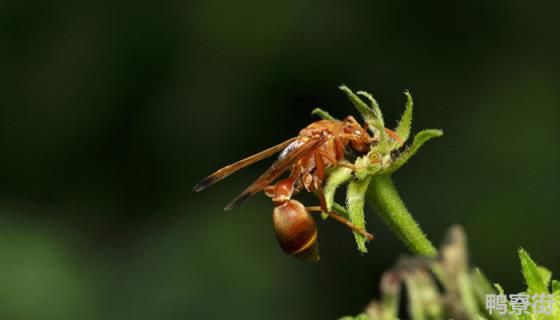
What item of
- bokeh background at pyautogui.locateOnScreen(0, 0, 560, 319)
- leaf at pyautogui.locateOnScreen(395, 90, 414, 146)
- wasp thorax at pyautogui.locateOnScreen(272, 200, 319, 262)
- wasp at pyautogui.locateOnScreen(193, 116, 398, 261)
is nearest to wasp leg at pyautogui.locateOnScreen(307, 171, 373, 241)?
wasp at pyautogui.locateOnScreen(193, 116, 398, 261)

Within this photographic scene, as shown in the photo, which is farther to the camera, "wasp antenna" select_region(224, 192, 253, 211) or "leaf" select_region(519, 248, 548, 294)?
"wasp antenna" select_region(224, 192, 253, 211)

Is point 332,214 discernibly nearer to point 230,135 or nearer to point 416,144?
point 416,144

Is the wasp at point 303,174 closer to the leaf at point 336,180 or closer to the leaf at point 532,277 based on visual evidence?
the leaf at point 336,180

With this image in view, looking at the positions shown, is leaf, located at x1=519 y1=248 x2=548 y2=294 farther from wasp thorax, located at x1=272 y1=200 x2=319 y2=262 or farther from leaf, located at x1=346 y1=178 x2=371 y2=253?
wasp thorax, located at x1=272 y1=200 x2=319 y2=262

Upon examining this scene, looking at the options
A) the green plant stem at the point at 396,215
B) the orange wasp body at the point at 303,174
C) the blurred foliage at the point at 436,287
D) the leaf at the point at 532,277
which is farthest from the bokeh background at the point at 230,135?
the blurred foliage at the point at 436,287

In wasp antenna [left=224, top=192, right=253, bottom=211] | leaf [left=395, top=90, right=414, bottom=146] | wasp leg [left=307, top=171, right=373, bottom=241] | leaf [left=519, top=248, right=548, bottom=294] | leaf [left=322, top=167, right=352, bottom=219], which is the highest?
wasp antenna [left=224, top=192, right=253, bottom=211]

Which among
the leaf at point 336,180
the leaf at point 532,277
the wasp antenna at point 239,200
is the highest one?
the wasp antenna at point 239,200

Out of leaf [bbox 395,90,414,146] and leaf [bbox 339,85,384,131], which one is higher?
leaf [bbox 339,85,384,131]
